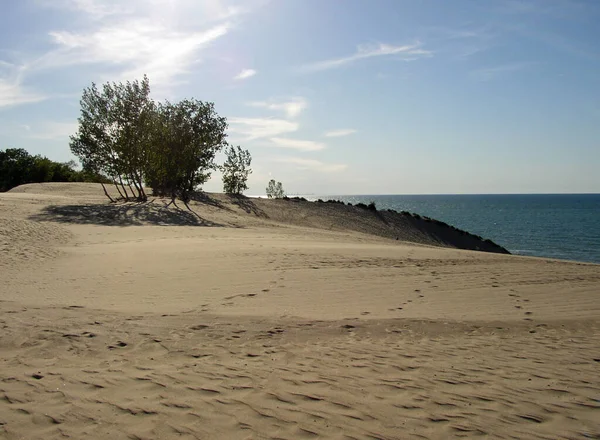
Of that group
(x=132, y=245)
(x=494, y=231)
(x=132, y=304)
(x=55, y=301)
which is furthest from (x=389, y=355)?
(x=494, y=231)

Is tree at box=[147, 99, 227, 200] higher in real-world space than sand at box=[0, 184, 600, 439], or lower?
higher

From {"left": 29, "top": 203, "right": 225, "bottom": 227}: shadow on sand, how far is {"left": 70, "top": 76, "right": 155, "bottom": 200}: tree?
3305 mm

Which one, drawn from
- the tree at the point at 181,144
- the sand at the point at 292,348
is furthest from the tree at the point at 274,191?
the sand at the point at 292,348

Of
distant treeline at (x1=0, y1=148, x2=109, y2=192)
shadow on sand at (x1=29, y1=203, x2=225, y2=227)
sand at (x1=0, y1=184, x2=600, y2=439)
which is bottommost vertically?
sand at (x1=0, y1=184, x2=600, y2=439)

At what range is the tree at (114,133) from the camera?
31.9 m

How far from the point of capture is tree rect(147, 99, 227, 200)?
117ft

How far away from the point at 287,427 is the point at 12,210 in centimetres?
2753

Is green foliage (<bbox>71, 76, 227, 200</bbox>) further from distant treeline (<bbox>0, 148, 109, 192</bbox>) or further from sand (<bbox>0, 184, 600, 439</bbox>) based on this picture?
distant treeline (<bbox>0, 148, 109, 192</bbox>)

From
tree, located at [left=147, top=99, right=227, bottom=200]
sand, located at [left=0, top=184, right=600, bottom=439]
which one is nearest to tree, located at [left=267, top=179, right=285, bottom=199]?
tree, located at [left=147, top=99, right=227, bottom=200]

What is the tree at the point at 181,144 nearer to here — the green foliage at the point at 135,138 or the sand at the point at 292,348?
the green foliage at the point at 135,138

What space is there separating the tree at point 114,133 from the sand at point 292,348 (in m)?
18.9

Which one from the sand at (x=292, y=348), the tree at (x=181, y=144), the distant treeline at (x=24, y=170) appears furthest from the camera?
the distant treeline at (x=24, y=170)

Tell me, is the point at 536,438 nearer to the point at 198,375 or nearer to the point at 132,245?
the point at 198,375

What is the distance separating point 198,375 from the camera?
5242mm
